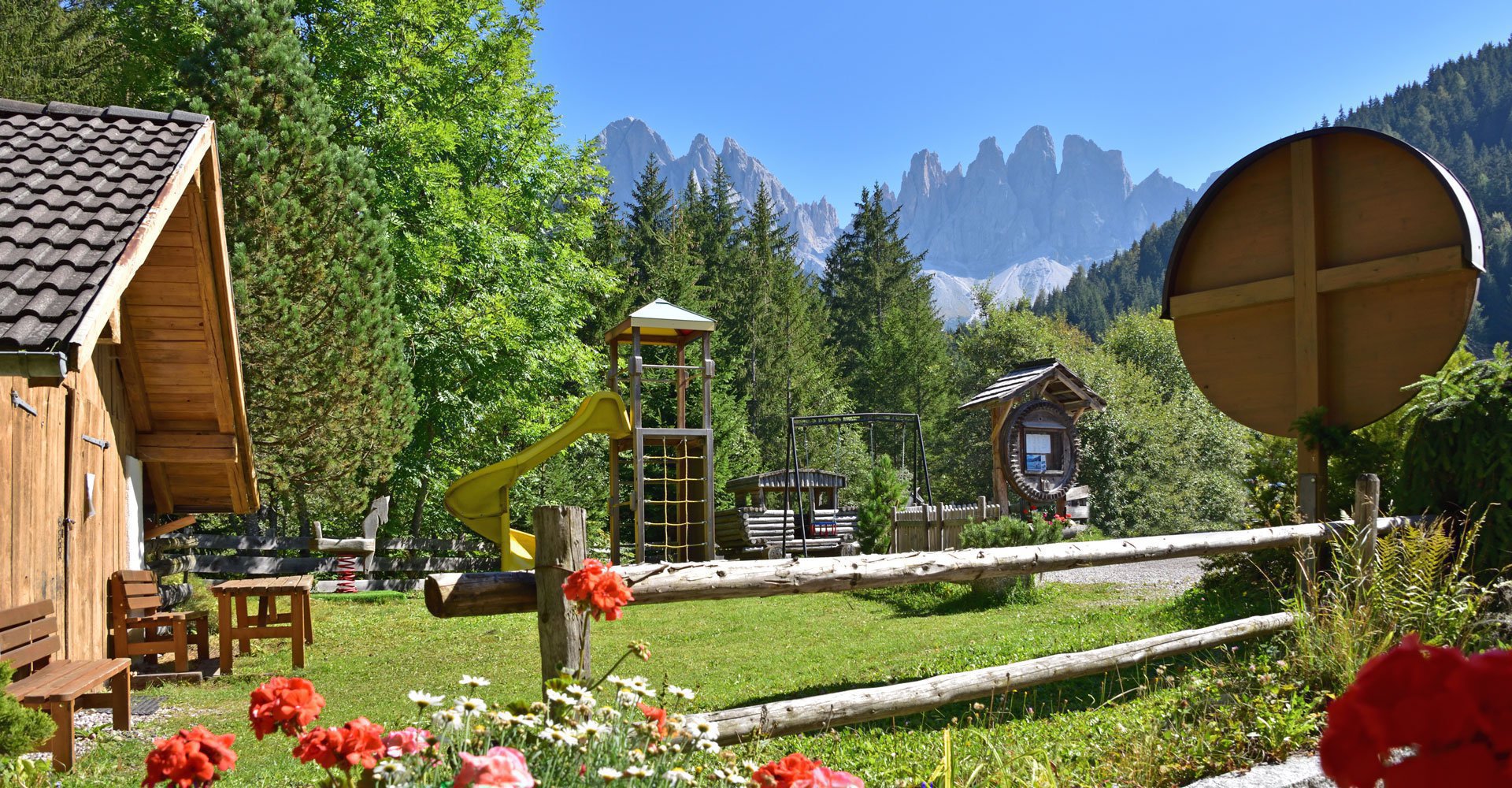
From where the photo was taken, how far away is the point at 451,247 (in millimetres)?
19047

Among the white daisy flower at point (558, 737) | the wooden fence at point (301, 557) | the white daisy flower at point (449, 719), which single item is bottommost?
the wooden fence at point (301, 557)

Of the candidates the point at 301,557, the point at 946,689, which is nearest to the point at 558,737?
the point at 946,689

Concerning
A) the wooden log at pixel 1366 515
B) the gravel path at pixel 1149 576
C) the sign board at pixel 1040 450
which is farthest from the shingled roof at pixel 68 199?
the sign board at pixel 1040 450

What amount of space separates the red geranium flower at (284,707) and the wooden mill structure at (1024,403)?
15.2 metres

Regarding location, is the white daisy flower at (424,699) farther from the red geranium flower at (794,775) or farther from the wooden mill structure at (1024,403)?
the wooden mill structure at (1024,403)

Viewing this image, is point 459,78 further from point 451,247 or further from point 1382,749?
point 1382,749

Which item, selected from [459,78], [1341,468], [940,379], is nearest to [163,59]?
[459,78]

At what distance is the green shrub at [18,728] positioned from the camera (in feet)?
13.0

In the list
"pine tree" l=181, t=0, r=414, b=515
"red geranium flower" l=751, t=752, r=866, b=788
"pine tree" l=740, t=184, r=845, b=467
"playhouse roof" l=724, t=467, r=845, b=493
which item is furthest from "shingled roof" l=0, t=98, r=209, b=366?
"pine tree" l=740, t=184, r=845, b=467

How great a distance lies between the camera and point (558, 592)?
3711 mm

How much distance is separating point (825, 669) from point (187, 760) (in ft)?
20.1

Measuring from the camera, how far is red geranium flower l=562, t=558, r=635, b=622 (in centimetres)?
331

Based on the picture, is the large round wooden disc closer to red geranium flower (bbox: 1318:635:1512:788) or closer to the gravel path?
the gravel path

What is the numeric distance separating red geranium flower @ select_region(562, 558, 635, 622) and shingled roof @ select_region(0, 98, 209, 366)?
10.7ft
